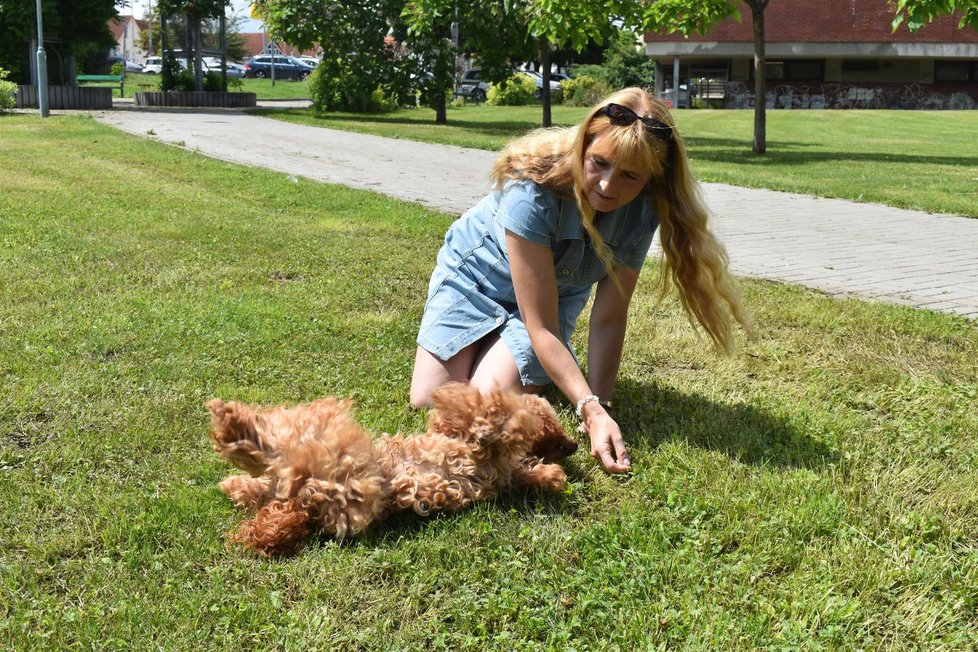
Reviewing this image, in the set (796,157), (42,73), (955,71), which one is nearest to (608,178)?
(796,157)

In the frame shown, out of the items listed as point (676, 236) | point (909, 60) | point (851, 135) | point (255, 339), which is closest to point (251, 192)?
point (255, 339)

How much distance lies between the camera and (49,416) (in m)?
3.95

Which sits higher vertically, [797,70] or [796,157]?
[797,70]

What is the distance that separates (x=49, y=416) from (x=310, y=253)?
3541 mm

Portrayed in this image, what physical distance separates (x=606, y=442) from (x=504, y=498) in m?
0.42

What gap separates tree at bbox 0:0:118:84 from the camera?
2948 centimetres

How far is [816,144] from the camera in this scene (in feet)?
74.9

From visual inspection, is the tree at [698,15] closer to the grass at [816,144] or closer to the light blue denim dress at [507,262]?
the grass at [816,144]

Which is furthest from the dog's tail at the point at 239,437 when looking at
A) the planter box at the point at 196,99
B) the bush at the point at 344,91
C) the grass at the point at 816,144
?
the planter box at the point at 196,99

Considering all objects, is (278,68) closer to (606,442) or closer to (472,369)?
(472,369)

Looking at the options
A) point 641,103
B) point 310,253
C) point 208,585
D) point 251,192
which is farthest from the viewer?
point 251,192

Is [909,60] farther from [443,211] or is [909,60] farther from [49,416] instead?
[49,416]

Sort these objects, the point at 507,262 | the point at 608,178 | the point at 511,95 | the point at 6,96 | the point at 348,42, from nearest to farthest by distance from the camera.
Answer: the point at 608,178 → the point at 507,262 → the point at 6,96 → the point at 348,42 → the point at 511,95

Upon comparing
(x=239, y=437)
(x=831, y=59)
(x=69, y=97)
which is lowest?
(x=239, y=437)
